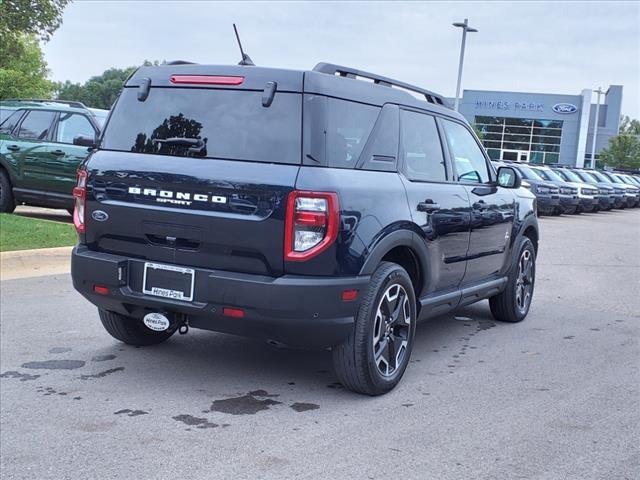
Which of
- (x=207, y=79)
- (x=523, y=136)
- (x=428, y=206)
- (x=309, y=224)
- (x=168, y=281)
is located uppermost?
(x=523, y=136)

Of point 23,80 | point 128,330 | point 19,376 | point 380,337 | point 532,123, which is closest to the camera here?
point 380,337

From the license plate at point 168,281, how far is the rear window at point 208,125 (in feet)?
2.32

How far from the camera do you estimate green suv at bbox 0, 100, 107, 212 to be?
11.8 meters

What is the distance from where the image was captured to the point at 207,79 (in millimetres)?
4676

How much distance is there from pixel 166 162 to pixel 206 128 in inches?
12.7

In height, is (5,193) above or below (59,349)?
above

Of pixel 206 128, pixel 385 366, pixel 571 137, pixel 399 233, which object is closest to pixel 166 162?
pixel 206 128

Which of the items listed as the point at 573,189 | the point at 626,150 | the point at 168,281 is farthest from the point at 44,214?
the point at 626,150

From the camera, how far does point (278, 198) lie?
165 inches

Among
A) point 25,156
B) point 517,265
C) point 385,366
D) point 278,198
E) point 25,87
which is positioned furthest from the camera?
point 25,87

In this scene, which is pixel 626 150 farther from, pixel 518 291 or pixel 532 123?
pixel 518 291

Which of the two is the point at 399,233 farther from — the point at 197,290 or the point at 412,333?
the point at 197,290

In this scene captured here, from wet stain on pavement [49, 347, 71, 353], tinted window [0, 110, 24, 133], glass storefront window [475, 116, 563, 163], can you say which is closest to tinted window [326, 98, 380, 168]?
wet stain on pavement [49, 347, 71, 353]

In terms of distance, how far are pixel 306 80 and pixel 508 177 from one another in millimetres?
3063
